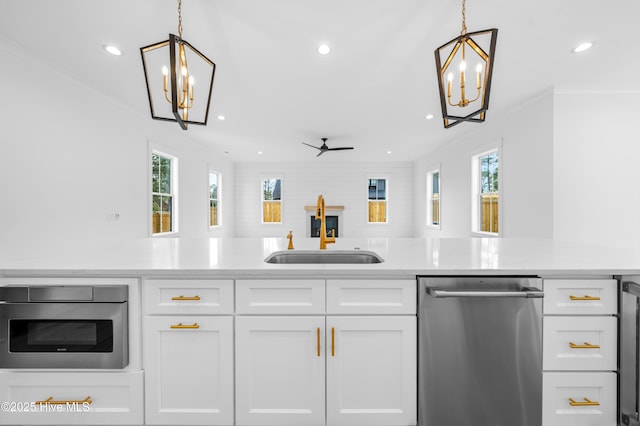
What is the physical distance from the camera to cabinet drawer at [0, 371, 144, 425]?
122cm

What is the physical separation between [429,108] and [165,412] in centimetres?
451

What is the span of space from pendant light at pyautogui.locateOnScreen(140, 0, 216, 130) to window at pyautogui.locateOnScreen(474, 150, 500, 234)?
4.66 metres

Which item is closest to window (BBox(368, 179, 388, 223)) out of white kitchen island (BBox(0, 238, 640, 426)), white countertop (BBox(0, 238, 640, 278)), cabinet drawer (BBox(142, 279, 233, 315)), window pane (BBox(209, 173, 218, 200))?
window pane (BBox(209, 173, 218, 200))

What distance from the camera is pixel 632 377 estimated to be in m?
1.16

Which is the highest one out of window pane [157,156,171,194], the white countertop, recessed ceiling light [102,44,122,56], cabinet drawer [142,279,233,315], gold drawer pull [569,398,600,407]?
recessed ceiling light [102,44,122,56]

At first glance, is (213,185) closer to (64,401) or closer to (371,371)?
(64,401)

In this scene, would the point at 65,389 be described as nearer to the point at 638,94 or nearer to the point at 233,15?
the point at 233,15

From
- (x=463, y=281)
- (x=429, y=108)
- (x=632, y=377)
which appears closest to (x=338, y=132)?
(x=429, y=108)

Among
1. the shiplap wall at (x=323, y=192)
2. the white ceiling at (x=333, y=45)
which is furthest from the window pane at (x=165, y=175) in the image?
the shiplap wall at (x=323, y=192)

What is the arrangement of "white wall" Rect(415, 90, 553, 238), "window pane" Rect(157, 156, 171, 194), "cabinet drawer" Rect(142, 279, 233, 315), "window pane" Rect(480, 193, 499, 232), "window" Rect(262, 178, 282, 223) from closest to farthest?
"cabinet drawer" Rect(142, 279, 233, 315)
"white wall" Rect(415, 90, 553, 238)
"window pane" Rect(480, 193, 499, 232)
"window pane" Rect(157, 156, 171, 194)
"window" Rect(262, 178, 282, 223)

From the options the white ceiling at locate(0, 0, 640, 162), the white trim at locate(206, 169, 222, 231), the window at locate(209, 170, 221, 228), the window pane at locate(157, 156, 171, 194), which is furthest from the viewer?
the window at locate(209, 170, 221, 228)

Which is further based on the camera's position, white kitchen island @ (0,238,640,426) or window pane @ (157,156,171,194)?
window pane @ (157,156,171,194)

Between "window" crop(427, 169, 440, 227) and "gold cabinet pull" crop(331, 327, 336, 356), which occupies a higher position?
"window" crop(427, 169, 440, 227)

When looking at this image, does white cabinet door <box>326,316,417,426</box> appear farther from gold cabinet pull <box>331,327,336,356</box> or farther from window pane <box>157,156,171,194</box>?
window pane <box>157,156,171,194</box>
